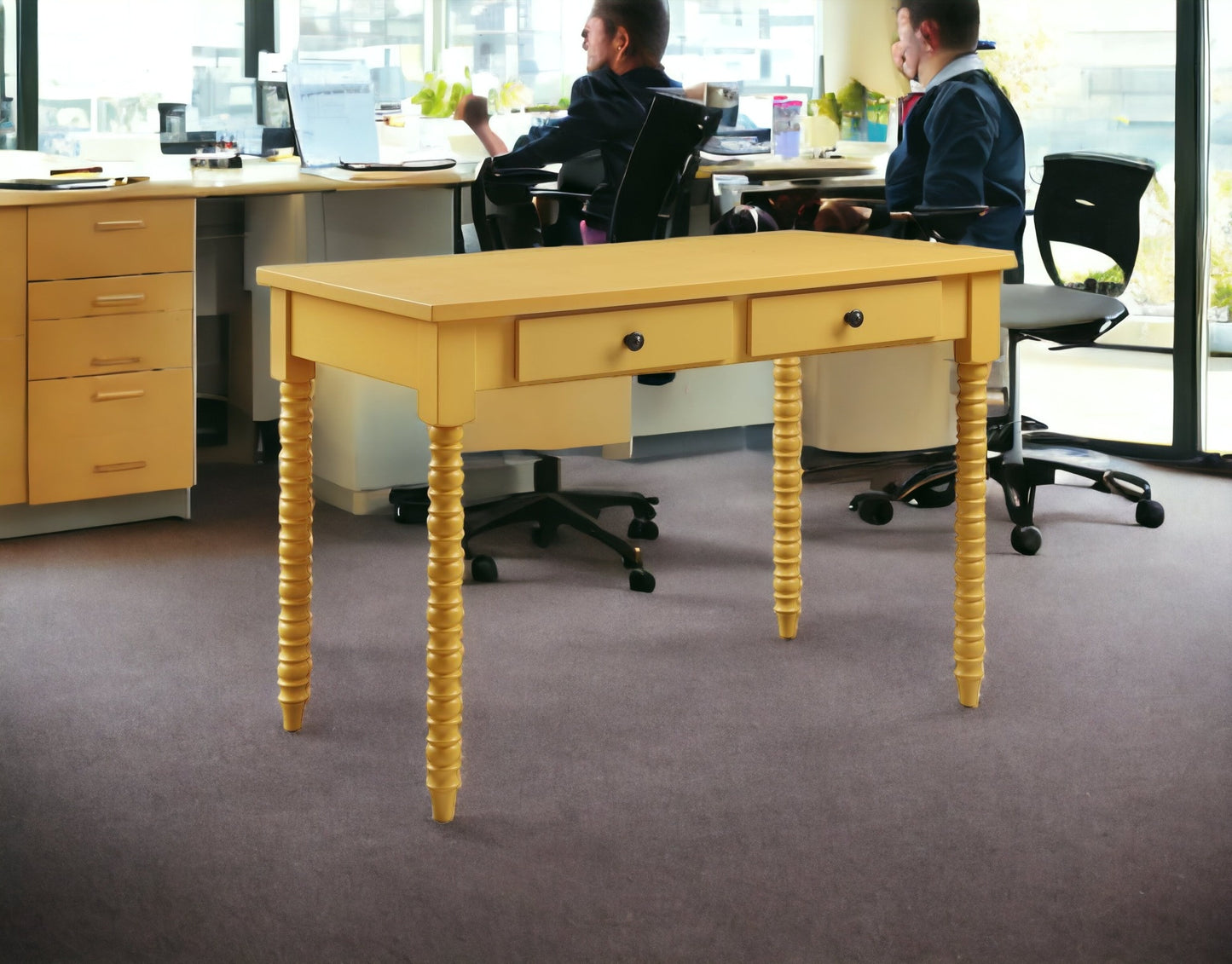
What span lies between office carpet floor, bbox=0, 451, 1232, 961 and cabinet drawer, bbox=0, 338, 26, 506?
0.57 ft

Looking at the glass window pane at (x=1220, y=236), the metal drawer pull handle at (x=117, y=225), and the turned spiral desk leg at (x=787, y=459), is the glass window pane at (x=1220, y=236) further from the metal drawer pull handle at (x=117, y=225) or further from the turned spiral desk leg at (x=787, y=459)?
the metal drawer pull handle at (x=117, y=225)

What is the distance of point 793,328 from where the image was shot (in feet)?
7.25

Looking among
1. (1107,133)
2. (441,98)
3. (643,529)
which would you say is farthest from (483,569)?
(1107,133)

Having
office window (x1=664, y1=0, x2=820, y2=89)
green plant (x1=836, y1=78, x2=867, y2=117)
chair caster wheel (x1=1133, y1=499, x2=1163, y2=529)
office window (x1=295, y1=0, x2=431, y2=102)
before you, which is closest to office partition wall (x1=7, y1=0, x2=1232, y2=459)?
office window (x1=295, y1=0, x2=431, y2=102)

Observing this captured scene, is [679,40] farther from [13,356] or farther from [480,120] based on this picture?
[13,356]

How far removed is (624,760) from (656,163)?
145 centimetres

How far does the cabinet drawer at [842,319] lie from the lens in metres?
2.18

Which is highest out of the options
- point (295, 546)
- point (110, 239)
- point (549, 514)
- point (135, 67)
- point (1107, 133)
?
point (135, 67)

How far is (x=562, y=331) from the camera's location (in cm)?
199

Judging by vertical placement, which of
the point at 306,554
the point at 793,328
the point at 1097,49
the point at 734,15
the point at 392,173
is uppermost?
the point at 734,15

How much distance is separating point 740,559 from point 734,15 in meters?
3.14

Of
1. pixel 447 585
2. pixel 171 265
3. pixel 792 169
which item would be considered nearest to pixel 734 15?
pixel 792 169

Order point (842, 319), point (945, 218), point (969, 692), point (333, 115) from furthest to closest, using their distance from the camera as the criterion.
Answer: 1. point (333, 115)
2. point (945, 218)
3. point (969, 692)
4. point (842, 319)

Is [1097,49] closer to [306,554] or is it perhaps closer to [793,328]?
[793,328]
